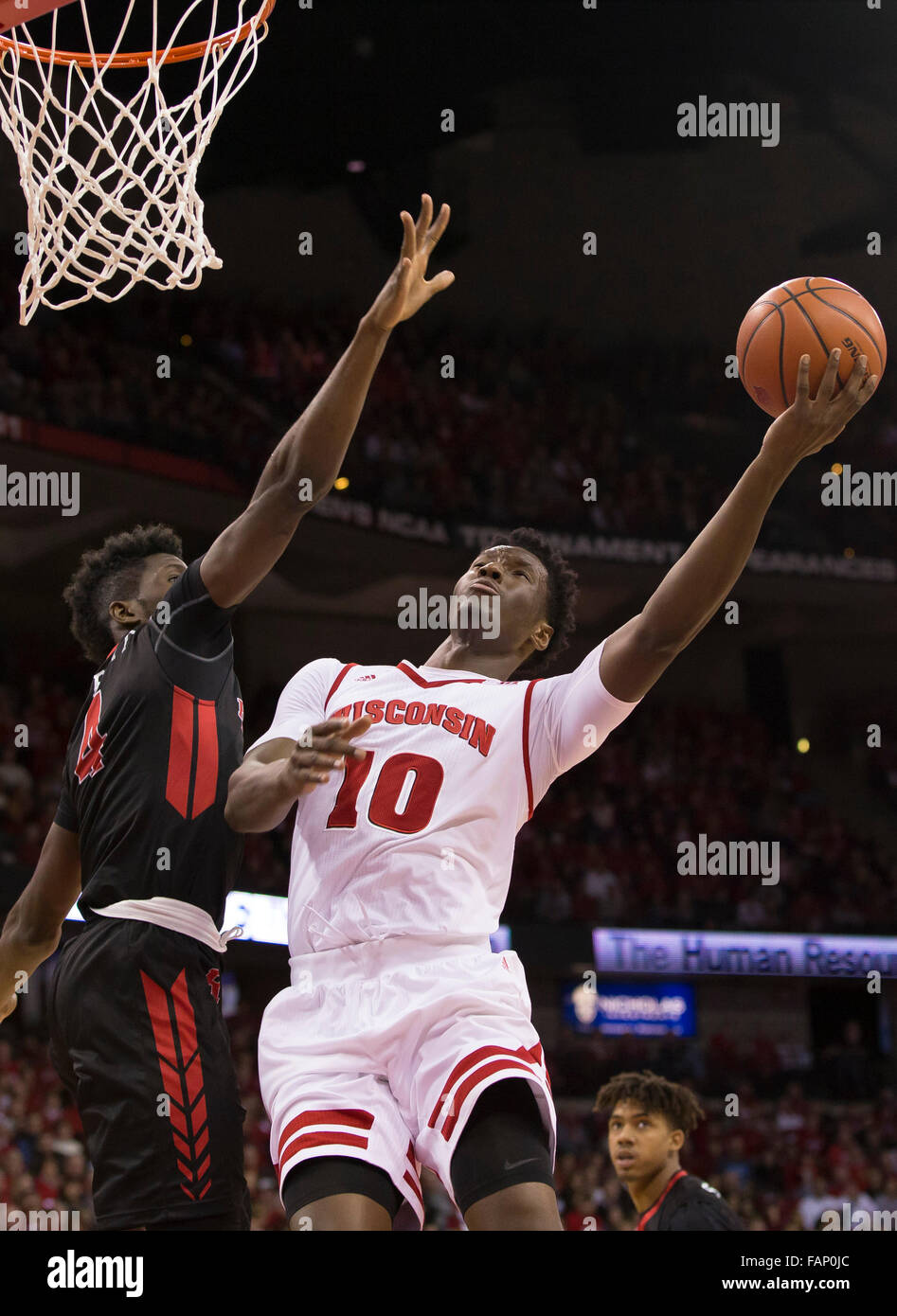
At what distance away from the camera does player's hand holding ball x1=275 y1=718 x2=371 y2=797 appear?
108 inches

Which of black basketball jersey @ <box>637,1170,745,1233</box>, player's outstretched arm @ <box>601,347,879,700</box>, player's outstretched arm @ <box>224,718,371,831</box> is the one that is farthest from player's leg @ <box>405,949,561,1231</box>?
black basketball jersey @ <box>637,1170,745,1233</box>

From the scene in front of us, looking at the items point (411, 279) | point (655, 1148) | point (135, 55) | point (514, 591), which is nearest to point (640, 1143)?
point (655, 1148)

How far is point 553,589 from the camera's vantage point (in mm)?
3756

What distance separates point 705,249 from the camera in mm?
18281

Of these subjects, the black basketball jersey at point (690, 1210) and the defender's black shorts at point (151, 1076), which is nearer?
the defender's black shorts at point (151, 1076)

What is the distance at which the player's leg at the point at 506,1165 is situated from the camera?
2.59m

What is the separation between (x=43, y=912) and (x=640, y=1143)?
8.29ft

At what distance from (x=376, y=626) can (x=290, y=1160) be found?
1356cm

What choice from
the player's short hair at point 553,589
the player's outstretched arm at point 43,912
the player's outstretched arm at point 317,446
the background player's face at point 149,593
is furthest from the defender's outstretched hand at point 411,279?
the player's outstretched arm at point 43,912

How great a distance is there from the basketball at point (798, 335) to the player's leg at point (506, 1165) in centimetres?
179

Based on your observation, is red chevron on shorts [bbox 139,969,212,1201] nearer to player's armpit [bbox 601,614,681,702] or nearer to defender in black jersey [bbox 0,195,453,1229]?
defender in black jersey [bbox 0,195,453,1229]

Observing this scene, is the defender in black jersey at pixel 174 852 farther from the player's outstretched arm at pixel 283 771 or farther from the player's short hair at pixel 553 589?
the player's short hair at pixel 553 589

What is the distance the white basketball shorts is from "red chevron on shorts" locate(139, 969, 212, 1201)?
7.4 inches

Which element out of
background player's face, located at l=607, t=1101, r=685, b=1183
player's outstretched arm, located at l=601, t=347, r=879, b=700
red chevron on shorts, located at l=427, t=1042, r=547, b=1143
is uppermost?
player's outstretched arm, located at l=601, t=347, r=879, b=700
